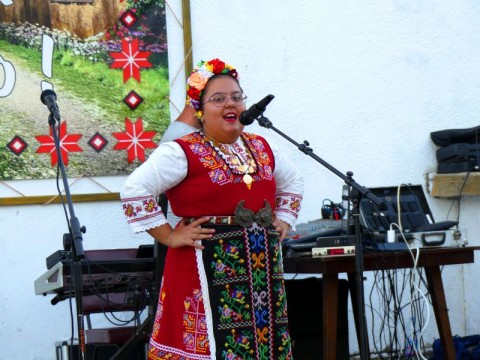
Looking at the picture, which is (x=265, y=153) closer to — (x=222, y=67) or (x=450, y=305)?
(x=222, y=67)

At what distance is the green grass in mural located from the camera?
196 inches

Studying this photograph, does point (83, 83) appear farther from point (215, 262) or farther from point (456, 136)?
point (456, 136)

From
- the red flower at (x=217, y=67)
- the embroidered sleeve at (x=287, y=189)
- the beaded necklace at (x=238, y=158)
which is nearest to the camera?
the beaded necklace at (x=238, y=158)

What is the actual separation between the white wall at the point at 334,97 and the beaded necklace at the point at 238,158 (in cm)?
170

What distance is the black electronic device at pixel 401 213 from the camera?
15.5 feet

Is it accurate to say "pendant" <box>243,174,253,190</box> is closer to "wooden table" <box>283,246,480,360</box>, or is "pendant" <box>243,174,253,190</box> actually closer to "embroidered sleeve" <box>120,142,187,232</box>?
"embroidered sleeve" <box>120,142,187,232</box>

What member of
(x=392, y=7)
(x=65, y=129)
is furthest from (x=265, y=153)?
(x=392, y=7)

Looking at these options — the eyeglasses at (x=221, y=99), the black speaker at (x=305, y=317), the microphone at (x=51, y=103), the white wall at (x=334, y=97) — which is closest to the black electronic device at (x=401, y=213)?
the black speaker at (x=305, y=317)

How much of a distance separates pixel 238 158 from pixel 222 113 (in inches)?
7.3

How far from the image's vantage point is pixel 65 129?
16.6ft

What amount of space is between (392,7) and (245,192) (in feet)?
9.38

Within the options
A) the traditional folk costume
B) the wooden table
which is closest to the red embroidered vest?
the traditional folk costume

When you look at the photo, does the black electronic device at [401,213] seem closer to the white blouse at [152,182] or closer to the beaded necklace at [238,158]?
the beaded necklace at [238,158]

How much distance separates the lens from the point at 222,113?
11.5 feet
